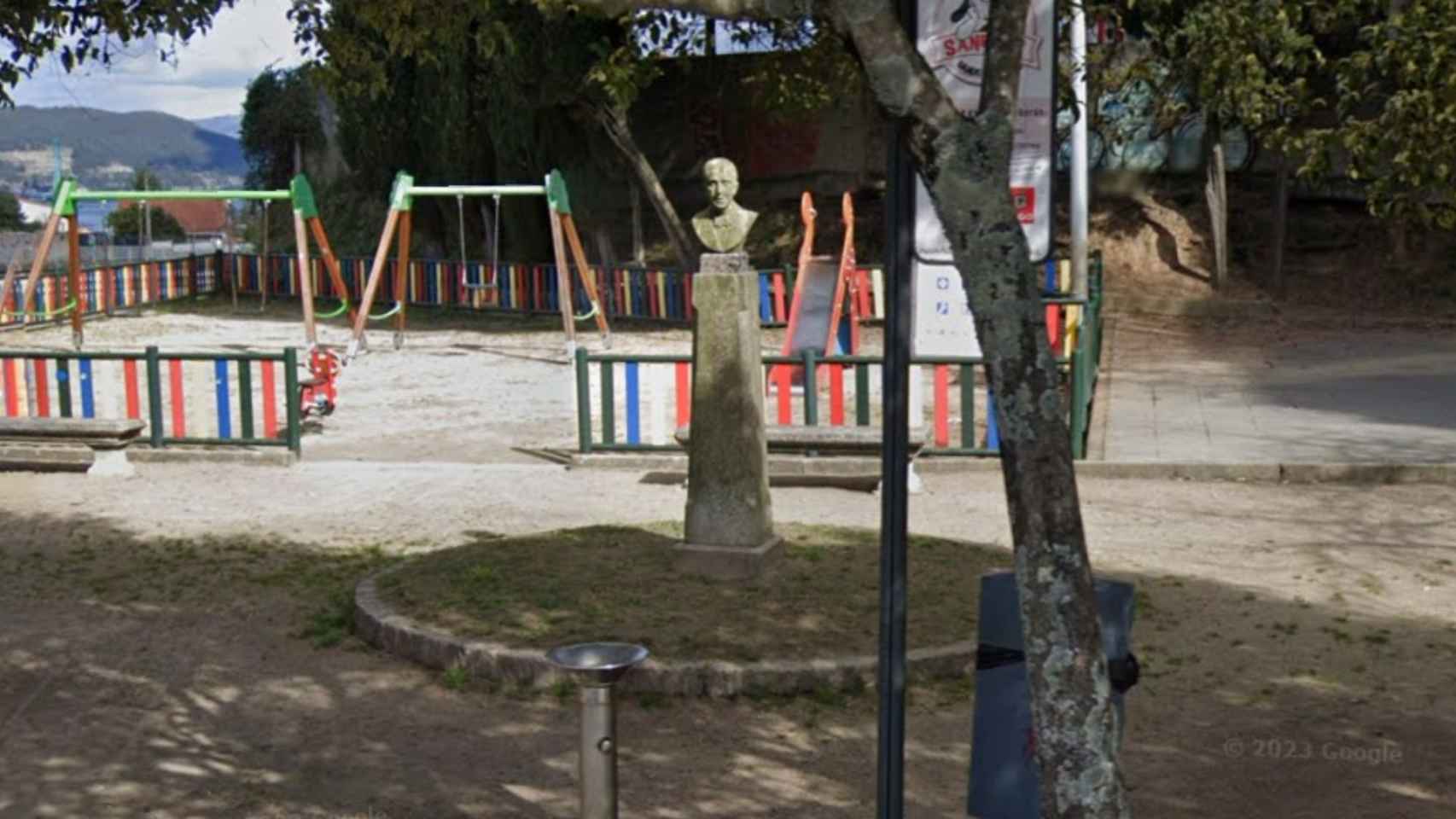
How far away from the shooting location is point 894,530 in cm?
446

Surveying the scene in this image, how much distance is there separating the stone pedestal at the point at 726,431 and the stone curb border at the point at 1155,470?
→ 3.52 m

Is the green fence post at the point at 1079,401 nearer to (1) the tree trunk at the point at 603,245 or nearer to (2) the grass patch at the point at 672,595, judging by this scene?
(2) the grass patch at the point at 672,595

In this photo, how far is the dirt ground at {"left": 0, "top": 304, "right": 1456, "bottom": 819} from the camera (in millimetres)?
6480

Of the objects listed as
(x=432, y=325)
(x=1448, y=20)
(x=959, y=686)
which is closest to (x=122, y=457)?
(x=959, y=686)

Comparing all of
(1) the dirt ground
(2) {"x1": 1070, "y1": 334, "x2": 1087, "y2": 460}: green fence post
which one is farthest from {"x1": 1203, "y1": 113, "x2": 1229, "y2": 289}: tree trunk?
(1) the dirt ground

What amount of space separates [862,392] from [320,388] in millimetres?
5649

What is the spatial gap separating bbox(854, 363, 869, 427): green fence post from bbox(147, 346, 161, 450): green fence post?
544cm

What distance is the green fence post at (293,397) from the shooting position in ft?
44.8

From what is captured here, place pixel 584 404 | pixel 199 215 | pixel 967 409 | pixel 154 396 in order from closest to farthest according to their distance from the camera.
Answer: pixel 967 409
pixel 584 404
pixel 154 396
pixel 199 215

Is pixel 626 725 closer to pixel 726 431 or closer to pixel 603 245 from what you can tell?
pixel 726 431

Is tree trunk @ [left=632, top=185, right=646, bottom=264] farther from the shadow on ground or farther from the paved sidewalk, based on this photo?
the shadow on ground

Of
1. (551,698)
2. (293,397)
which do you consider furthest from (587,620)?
(293,397)

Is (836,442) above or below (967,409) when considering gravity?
below

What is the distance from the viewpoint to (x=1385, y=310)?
25375 millimetres
